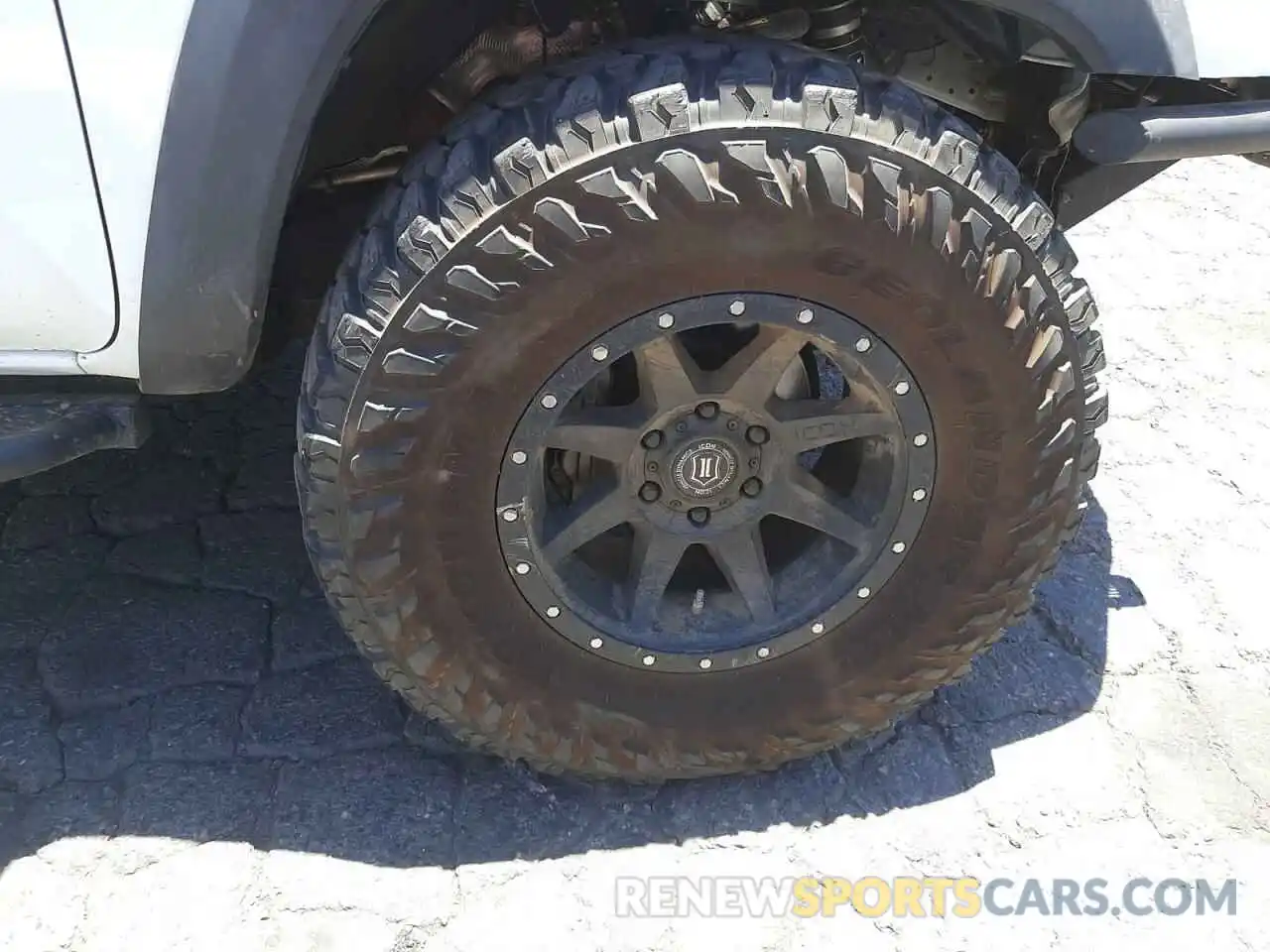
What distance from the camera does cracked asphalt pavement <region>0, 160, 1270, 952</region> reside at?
176cm

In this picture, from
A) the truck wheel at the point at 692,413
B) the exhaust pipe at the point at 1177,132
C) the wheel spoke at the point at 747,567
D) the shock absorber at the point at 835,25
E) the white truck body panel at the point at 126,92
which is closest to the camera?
the white truck body panel at the point at 126,92

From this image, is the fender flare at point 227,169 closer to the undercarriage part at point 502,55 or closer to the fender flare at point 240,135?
the fender flare at point 240,135

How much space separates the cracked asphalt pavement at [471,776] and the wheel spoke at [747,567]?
0.38m

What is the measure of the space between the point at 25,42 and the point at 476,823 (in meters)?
1.32

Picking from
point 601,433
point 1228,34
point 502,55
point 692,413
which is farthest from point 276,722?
point 1228,34

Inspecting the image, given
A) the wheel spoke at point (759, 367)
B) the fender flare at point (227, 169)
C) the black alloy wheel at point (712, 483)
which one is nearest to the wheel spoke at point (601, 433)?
the black alloy wheel at point (712, 483)

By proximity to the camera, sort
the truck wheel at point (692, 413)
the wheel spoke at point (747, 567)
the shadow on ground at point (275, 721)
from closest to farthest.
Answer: the truck wheel at point (692, 413) → the wheel spoke at point (747, 567) → the shadow on ground at point (275, 721)

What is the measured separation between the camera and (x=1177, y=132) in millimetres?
1563

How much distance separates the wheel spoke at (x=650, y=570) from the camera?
5.77ft

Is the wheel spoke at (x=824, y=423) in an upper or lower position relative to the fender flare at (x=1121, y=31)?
lower

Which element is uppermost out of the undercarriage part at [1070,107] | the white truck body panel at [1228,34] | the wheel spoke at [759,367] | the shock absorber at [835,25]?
the white truck body panel at [1228,34]

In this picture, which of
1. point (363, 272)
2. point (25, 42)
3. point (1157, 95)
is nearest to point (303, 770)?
point (363, 272)

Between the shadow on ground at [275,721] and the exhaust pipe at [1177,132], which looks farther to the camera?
the shadow on ground at [275,721]

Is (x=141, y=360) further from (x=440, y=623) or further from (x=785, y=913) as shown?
(x=785, y=913)
